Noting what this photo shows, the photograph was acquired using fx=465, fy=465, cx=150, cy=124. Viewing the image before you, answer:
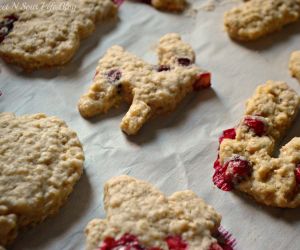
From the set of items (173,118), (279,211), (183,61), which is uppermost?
(183,61)

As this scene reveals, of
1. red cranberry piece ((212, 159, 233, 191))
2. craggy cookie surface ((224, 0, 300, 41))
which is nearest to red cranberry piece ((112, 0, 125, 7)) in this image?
craggy cookie surface ((224, 0, 300, 41))

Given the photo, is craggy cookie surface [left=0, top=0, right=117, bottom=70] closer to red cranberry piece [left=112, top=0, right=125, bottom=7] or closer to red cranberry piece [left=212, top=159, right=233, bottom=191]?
red cranberry piece [left=112, top=0, right=125, bottom=7]

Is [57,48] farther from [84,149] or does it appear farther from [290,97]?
[290,97]

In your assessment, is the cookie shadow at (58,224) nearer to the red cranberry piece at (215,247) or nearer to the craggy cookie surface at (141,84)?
the craggy cookie surface at (141,84)

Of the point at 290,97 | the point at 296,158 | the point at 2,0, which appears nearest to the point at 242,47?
the point at 290,97

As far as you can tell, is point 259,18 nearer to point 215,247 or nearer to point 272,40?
point 272,40

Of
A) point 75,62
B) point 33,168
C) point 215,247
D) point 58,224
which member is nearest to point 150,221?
point 215,247

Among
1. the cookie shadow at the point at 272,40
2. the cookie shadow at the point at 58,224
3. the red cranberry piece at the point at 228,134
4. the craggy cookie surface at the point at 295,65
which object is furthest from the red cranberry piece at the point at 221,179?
the cookie shadow at the point at 272,40
